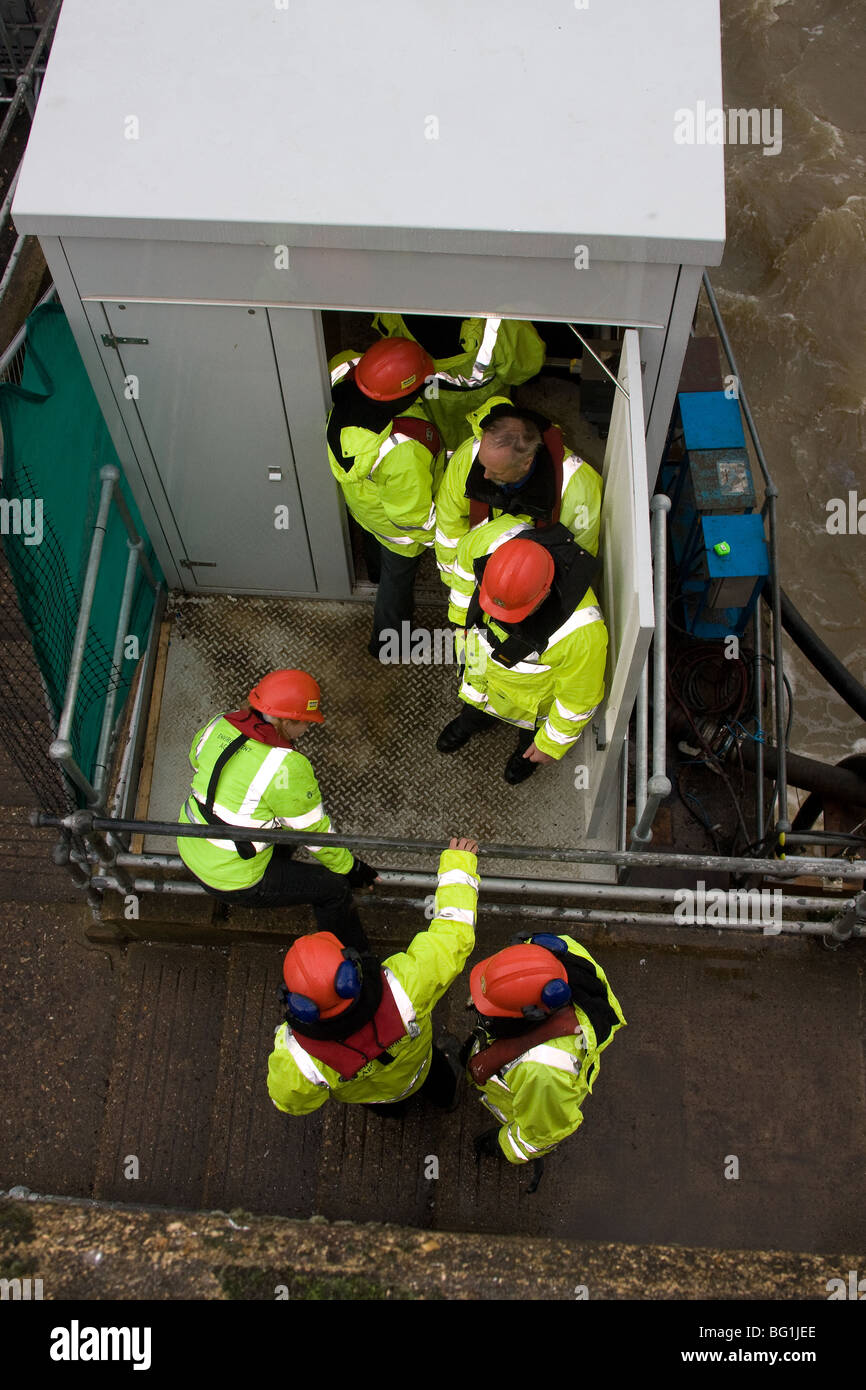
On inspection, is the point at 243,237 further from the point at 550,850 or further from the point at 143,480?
the point at 550,850

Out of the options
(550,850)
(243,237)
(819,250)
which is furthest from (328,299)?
(819,250)

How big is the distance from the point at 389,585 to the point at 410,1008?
2.59m

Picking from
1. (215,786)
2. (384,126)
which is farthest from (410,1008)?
(384,126)

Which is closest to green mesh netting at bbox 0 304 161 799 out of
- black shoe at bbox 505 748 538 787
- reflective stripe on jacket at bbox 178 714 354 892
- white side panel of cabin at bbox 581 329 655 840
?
reflective stripe on jacket at bbox 178 714 354 892

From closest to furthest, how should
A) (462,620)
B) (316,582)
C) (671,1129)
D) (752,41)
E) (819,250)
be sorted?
1. (671,1129)
2. (462,620)
3. (316,582)
4. (819,250)
5. (752,41)

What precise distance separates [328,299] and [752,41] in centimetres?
1134

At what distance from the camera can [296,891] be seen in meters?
5.25

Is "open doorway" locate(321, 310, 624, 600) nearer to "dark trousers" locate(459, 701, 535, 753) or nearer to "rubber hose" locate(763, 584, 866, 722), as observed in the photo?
"dark trousers" locate(459, 701, 535, 753)

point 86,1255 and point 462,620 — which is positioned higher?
point 462,620

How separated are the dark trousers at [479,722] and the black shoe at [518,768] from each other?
0.04 meters

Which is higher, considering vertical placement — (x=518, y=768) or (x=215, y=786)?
(x=518, y=768)

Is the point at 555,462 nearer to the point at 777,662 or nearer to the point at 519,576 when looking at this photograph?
the point at 519,576

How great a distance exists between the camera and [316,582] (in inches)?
271

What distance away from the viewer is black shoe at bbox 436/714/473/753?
6359 mm
